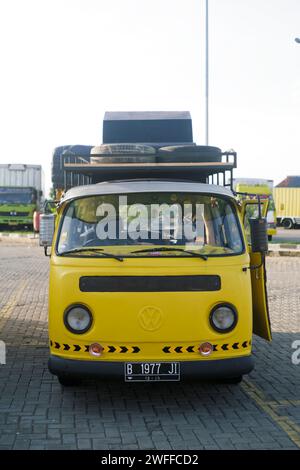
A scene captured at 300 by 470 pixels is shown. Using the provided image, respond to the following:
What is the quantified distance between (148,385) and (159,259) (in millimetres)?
1631

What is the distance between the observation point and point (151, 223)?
665 cm

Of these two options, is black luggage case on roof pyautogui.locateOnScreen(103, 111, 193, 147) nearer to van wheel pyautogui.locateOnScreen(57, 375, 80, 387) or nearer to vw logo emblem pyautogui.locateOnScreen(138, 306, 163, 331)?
van wheel pyautogui.locateOnScreen(57, 375, 80, 387)

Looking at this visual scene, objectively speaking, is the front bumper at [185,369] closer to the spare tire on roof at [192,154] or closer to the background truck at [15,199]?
the spare tire on roof at [192,154]

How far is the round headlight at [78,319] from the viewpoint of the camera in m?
5.78

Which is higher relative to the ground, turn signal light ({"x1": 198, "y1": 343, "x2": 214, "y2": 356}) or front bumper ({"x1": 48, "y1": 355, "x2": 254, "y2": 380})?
turn signal light ({"x1": 198, "y1": 343, "x2": 214, "y2": 356})

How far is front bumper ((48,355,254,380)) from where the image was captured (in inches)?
225

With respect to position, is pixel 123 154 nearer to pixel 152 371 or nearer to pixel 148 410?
pixel 152 371

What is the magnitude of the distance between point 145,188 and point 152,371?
6.18 ft

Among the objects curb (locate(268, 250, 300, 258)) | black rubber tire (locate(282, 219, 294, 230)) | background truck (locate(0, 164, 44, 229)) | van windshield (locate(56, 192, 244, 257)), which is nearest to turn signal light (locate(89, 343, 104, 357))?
van windshield (locate(56, 192, 244, 257))

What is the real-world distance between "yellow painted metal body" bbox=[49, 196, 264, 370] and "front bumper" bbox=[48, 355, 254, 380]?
44mm

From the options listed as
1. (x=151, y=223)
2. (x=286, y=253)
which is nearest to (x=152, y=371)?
(x=151, y=223)

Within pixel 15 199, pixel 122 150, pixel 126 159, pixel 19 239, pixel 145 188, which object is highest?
pixel 15 199

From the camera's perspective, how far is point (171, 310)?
568 centimetres

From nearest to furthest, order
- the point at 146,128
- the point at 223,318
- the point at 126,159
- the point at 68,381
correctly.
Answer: the point at 223,318 < the point at 68,381 < the point at 126,159 < the point at 146,128
